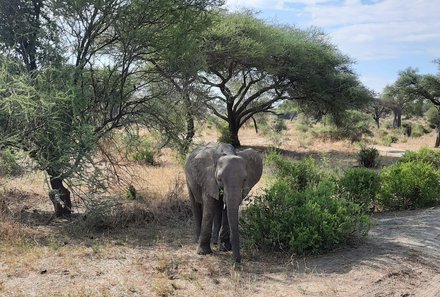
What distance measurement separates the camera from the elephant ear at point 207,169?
6.82 metres

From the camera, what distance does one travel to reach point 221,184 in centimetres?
657

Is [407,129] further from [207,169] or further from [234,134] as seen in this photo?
[207,169]

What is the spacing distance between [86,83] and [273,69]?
1307 cm

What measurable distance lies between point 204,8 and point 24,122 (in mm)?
4943

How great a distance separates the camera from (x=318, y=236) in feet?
A: 22.5

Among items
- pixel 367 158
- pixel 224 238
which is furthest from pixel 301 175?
pixel 367 158

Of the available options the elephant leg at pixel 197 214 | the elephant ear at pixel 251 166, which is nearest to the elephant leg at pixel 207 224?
the elephant ear at pixel 251 166

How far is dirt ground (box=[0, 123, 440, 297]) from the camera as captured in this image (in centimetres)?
570

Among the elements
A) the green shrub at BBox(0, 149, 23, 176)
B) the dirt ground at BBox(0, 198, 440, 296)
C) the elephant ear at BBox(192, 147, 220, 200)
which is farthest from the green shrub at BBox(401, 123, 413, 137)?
the green shrub at BBox(0, 149, 23, 176)

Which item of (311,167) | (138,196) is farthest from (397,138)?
(138,196)

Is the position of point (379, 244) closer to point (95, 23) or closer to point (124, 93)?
point (124, 93)

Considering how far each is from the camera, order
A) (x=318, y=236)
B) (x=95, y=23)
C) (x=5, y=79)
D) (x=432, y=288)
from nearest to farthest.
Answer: (x=432, y=288)
(x=318, y=236)
(x=5, y=79)
(x=95, y=23)

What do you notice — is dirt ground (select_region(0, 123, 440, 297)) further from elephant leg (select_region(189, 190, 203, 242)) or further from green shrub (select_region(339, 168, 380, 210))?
green shrub (select_region(339, 168, 380, 210))

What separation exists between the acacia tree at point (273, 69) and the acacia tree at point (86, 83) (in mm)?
7365
